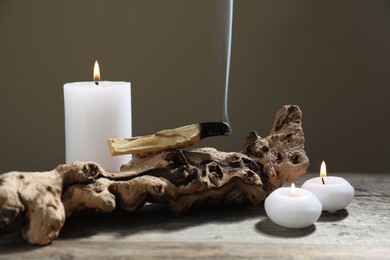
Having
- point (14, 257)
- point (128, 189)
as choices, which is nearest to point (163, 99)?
point (128, 189)

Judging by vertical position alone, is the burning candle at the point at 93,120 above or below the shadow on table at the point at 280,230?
above

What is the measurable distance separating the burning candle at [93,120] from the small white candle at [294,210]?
242 mm

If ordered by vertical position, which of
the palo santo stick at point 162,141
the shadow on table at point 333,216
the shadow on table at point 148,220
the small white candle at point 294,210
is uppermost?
the palo santo stick at point 162,141

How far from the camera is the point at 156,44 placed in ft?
4.45

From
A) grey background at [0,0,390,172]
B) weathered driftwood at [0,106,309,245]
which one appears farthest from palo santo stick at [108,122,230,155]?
grey background at [0,0,390,172]

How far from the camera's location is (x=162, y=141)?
75 cm

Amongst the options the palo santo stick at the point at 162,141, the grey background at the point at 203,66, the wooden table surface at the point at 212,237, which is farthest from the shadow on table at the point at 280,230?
the grey background at the point at 203,66

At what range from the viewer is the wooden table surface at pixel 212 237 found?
59 cm

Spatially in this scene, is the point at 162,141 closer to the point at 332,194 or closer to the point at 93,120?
the point at 93,120

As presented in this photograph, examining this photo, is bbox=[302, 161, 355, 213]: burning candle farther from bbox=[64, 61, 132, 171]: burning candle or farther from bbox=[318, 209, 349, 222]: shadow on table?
bbox=[64, 61, 132, 171]: burning candle

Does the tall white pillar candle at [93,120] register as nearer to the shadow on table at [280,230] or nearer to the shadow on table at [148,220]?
the shadow on table at [148,220]

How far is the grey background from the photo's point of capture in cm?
135

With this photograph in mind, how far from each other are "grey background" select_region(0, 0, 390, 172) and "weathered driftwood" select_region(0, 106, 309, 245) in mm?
578

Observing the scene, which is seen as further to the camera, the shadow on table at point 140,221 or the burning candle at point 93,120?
the burning candle at point 93,120
